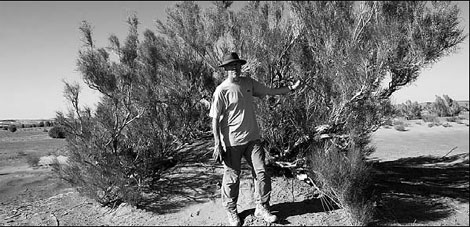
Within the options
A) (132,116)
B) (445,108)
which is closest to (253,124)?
(132,116)

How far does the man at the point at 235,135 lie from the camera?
3561 millimetres

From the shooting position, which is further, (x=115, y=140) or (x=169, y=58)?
(x=169, y=58)

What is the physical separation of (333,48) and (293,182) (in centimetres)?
197

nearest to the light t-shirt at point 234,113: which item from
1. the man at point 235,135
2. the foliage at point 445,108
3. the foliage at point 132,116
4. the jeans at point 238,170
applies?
the man at point 235,135

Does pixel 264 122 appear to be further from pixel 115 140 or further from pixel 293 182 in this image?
pixel 115 140

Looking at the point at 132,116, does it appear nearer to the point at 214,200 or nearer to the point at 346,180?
the point at 214,200

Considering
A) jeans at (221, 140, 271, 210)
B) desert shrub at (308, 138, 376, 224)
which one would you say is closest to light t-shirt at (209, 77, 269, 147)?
jeans at (221, 140, 271, 210)

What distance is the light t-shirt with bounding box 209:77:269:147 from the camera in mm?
3559

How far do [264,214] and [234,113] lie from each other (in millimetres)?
1167

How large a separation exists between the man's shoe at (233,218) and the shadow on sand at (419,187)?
5.19 ft

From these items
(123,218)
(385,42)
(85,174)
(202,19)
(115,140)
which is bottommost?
(123,218)

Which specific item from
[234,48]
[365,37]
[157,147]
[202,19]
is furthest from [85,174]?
[365,37]

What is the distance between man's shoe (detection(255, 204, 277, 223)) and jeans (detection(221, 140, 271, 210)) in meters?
0.06

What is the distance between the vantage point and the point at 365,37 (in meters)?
4.47
